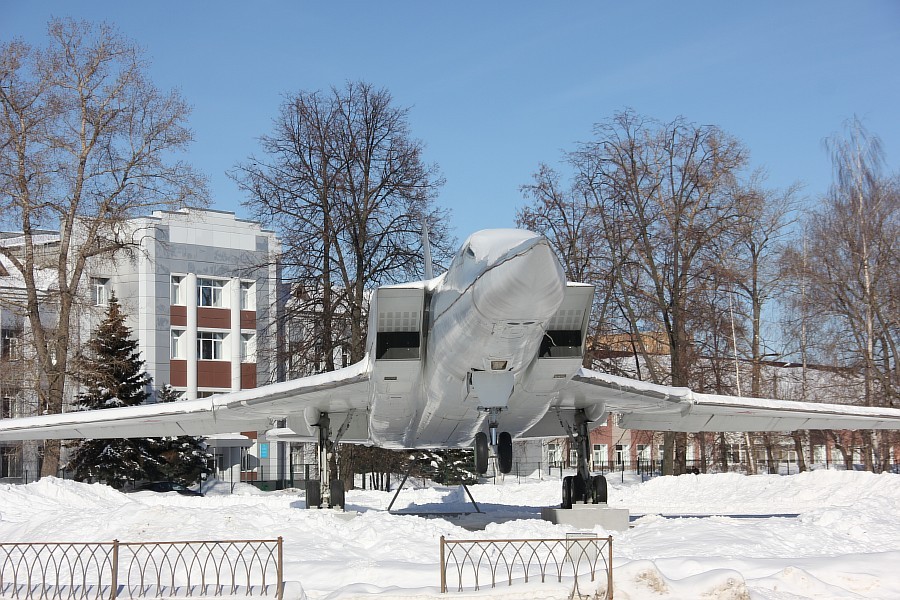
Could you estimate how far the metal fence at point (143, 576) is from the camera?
24.1 ft

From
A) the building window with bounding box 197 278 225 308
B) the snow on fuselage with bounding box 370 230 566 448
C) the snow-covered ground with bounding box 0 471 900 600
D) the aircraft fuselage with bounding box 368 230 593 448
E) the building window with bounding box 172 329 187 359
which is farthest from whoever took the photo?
the building window with bounding box 197 278 225 308

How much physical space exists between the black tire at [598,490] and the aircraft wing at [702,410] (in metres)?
1.23

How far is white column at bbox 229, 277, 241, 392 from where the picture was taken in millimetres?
40219

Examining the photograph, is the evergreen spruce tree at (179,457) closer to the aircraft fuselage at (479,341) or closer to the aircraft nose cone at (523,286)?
the aircraft fuselage at (479,341)

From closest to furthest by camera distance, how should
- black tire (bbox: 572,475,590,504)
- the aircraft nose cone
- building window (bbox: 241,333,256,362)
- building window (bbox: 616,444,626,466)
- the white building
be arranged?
the aircraft nose cone < black tire (bbox: 572,475,590,504) < the white building < building window (bbox: 241,333,256,362) < building window (bbox: 616,444,626,466)

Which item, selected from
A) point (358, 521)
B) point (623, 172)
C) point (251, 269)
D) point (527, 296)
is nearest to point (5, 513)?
point (358, 521)

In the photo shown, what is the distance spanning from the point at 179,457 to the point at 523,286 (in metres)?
28.0

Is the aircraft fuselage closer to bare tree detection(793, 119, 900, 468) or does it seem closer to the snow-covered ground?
the snow-covered ground

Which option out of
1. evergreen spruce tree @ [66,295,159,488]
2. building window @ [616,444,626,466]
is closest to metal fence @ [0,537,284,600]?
evergreen spruce tree @ [66,295,159,488]

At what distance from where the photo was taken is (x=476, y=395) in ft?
34.6

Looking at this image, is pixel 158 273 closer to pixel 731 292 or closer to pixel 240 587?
pixel 731 292

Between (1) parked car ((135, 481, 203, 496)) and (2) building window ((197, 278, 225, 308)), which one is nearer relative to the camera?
(1) parked car ((135, 481, 203, 496))

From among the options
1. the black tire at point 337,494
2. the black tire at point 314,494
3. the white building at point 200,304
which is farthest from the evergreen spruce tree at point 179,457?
the black tire at point 337,494

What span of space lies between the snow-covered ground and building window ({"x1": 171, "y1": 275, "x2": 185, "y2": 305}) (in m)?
18.9
